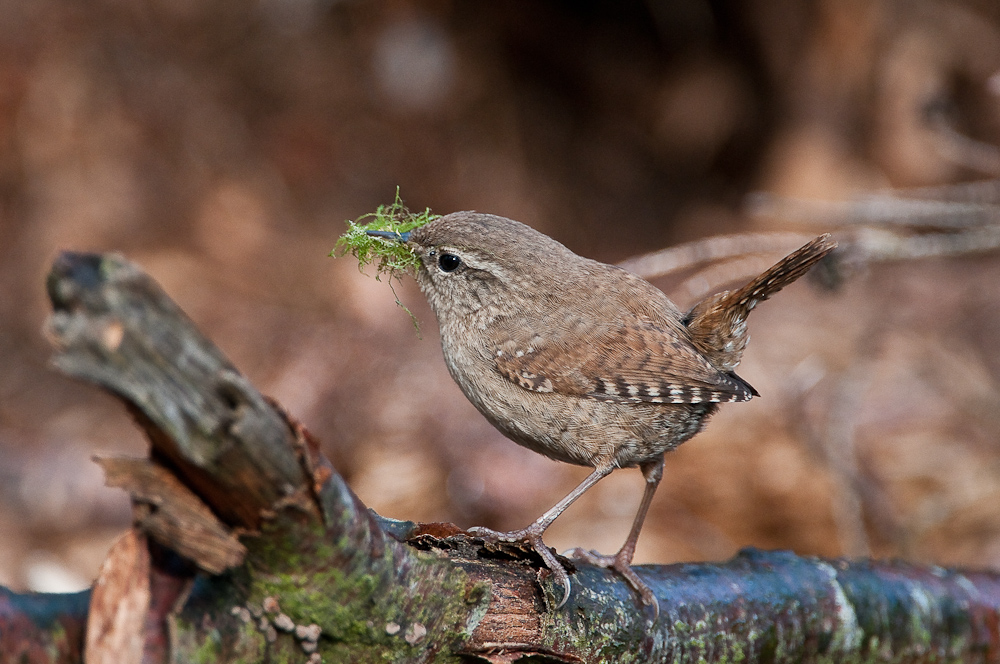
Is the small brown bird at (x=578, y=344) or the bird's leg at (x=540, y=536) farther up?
the small brown bird at (x=578, y=344)

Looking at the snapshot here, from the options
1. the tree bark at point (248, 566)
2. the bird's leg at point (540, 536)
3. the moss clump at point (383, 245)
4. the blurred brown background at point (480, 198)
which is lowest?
the tree bark at point (248, 566)

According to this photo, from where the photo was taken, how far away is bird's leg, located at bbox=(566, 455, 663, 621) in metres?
2.58

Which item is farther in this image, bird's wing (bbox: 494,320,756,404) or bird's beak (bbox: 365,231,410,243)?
bird's beak (bbox: 365,231,410,243)

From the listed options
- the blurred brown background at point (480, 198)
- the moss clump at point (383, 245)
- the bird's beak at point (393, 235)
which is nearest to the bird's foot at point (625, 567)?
the moss clump at point (383, 245)

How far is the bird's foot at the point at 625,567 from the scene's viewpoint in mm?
2562

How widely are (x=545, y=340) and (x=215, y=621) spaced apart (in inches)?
66.1

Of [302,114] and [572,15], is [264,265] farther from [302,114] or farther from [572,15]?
[572,15]

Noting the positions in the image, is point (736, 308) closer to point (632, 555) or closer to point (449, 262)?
point (632, 555)

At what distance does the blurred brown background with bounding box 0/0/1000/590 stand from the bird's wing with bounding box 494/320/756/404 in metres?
2.64

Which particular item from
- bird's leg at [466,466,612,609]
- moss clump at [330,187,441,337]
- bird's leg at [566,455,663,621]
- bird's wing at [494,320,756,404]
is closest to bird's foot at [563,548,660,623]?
bird's leg at [566,455,663,621]

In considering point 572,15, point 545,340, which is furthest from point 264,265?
point 545,340

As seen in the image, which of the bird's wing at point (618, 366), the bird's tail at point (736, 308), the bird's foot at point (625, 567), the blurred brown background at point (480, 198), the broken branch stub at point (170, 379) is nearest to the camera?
the broken branch stub at point (170, 379)

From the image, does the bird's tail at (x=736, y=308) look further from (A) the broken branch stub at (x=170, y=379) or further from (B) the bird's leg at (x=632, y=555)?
(A) the broken branch stub at (x=170, y=379)

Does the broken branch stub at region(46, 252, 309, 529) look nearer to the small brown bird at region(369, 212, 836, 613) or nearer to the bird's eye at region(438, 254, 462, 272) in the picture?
the small brown bird at region(369, 212, 836, 613)
